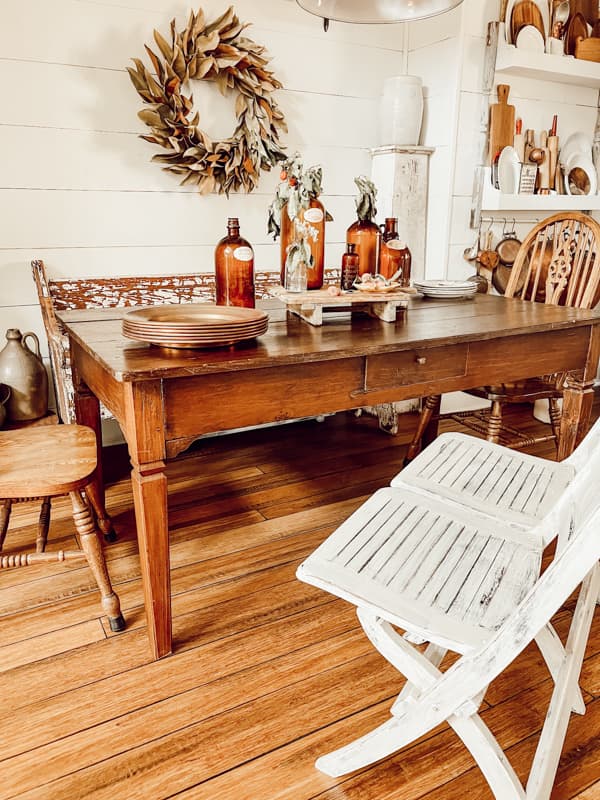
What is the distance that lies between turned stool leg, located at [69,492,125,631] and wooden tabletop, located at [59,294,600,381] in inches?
16.1

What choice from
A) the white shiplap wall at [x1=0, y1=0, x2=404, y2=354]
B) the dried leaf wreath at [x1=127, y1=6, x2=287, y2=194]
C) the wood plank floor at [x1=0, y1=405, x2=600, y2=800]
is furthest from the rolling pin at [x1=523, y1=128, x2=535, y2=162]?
the wood plank floor at [x1=0, y1=405, x2=600, y2=800]

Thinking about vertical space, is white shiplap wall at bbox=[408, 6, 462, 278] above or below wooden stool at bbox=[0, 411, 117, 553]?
above

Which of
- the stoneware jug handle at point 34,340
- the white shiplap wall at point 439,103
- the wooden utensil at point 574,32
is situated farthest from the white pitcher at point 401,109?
the stoneware jug handle at point 34,340

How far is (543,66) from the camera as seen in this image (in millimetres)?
3248

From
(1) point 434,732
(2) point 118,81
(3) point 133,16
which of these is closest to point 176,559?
(1) point 434,732

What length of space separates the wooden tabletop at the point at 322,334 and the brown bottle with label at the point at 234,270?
123 millimetres

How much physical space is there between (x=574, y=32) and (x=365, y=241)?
8.01 feet

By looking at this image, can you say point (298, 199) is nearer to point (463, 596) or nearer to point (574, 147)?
point (463, 596)

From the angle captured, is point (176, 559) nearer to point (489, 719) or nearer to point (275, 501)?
point (275, 501)

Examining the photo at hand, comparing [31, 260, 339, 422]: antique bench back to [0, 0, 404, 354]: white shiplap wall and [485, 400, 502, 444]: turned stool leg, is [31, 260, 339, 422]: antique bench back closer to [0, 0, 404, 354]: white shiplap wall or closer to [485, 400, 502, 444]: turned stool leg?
[0, 0, 404, 354]: white shiplap wall

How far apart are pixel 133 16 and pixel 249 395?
210 centimetres

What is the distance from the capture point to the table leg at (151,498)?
1361 millimetres

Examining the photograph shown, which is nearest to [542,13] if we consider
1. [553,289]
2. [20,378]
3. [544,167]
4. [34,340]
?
[544,167]

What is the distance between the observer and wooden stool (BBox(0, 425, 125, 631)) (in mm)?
1525
